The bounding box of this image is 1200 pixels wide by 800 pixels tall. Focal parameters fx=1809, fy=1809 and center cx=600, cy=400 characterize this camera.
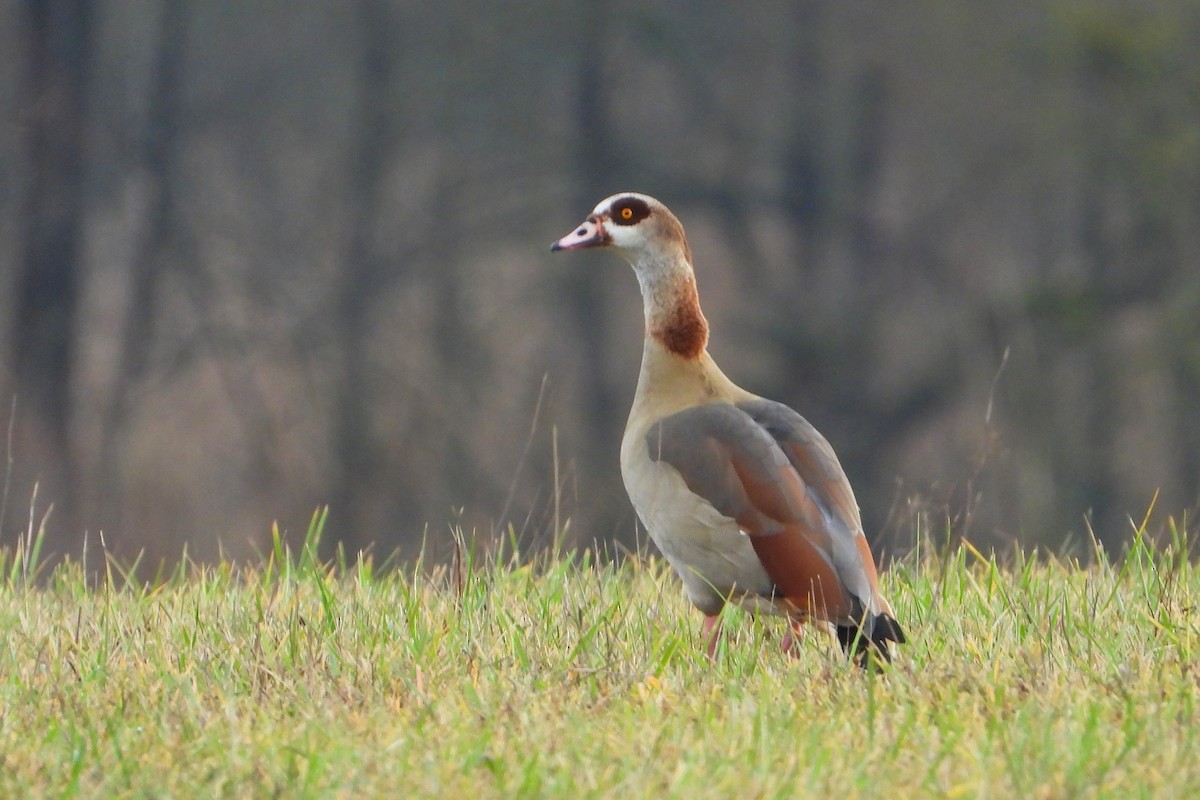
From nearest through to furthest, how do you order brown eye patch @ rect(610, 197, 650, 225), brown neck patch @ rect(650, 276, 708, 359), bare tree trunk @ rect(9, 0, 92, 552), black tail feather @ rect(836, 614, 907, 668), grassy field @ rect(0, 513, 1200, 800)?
grassy field @ rect(0, 513, 1200, 800)
black tail feather @ rect(836, 614, 907, 668)
brown neck patch @ rect(650, 276, 708, 359)
brown eye patch @ rect(610, 197, 650, 225)
bare tree trunk @ rect(9, 0, 92, 552)

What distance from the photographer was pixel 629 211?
19.9ft

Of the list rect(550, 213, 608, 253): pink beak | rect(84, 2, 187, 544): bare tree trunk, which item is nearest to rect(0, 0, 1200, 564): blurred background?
rect(84, 2, 187, 544): bare tree trunk

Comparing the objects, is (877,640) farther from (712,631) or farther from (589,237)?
(589,237)

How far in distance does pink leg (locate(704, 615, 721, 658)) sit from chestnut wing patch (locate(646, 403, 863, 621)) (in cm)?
21

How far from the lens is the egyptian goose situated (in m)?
4.81

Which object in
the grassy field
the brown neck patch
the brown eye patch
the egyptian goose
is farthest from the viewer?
the brown eye patch

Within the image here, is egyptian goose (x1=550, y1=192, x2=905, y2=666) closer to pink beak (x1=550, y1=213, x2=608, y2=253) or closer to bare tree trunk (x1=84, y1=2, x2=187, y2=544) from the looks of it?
pink beak (x1=550, y1=213, x2=608, y2=253)

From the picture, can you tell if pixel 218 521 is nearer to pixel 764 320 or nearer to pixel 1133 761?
pixel 764 320

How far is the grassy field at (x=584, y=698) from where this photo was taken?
356 centimetres

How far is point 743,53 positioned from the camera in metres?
17.5

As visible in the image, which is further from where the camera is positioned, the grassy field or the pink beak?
the pink beak

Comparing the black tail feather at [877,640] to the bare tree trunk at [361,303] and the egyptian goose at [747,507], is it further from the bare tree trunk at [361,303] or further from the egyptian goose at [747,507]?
the bare tree trunk at [361,303]

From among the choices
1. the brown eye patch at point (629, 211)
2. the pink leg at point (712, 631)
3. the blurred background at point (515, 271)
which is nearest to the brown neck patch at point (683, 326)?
the brown eye patch at point (629, 211)

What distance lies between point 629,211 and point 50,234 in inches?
431
